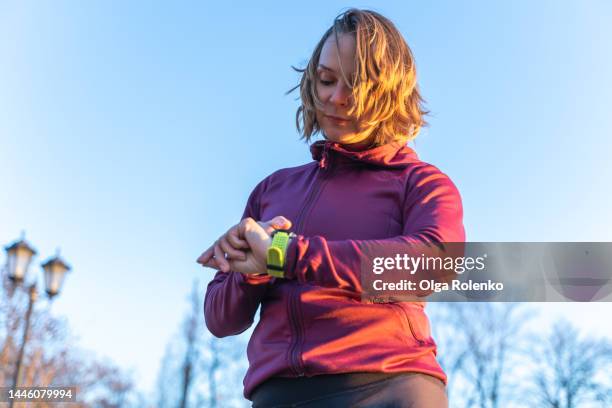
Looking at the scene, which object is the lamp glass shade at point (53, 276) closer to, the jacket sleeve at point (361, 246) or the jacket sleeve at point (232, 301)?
the jacket sleeve at point (232, 301)

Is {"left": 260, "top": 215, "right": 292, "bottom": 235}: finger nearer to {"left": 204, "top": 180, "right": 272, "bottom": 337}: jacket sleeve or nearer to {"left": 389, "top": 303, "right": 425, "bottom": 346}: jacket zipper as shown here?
{"left": 204, "top": 180, "right": 272, "bottom": 337}: jacket sleeve

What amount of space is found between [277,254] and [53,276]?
31.7ft

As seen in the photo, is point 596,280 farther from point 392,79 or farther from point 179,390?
point 179,390

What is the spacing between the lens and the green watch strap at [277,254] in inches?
64.6

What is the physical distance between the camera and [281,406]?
1.80 meters

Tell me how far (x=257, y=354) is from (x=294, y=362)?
0.18m

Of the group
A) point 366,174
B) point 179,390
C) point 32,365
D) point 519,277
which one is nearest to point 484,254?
point 519,277

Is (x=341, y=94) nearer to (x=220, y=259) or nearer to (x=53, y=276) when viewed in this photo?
(x=220, y=259)

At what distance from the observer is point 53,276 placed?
10.5 meters

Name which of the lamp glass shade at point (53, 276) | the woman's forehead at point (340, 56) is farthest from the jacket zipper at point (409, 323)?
the lamp glass shade at point (53, 276)

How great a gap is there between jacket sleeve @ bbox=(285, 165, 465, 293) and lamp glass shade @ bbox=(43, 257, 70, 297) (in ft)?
31.4

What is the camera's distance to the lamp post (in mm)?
10078

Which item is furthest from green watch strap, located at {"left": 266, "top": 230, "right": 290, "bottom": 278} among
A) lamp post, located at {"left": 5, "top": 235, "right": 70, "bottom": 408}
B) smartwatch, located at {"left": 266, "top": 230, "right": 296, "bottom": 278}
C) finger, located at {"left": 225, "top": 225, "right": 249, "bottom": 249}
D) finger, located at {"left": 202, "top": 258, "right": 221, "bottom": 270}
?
lamp post, located at {"left": 5, "top": 235, "right": 70, "bottom": 408}

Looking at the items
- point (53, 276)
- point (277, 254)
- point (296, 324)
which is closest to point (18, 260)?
point (53, 276)
